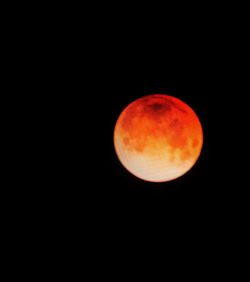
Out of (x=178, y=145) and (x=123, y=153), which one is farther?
(x=123, y=153)

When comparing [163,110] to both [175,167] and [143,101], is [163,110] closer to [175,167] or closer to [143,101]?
[143,101]

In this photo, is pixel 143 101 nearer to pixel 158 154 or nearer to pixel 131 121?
pixel 131 121

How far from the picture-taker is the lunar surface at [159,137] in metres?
3.64

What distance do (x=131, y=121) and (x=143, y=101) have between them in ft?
0.71

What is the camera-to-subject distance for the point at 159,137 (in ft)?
11.9

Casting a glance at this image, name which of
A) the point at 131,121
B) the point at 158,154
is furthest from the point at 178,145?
the point at 131,121

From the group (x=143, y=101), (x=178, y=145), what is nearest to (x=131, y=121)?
(x=143, y=101)

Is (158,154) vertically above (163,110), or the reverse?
(163,110)

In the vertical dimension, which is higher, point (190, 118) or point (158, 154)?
point (190, 118)

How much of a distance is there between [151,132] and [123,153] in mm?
414

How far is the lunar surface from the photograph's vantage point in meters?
3.64

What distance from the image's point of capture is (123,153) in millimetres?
3906

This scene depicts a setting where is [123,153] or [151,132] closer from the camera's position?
[151,132]

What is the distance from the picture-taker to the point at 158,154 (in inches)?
143
